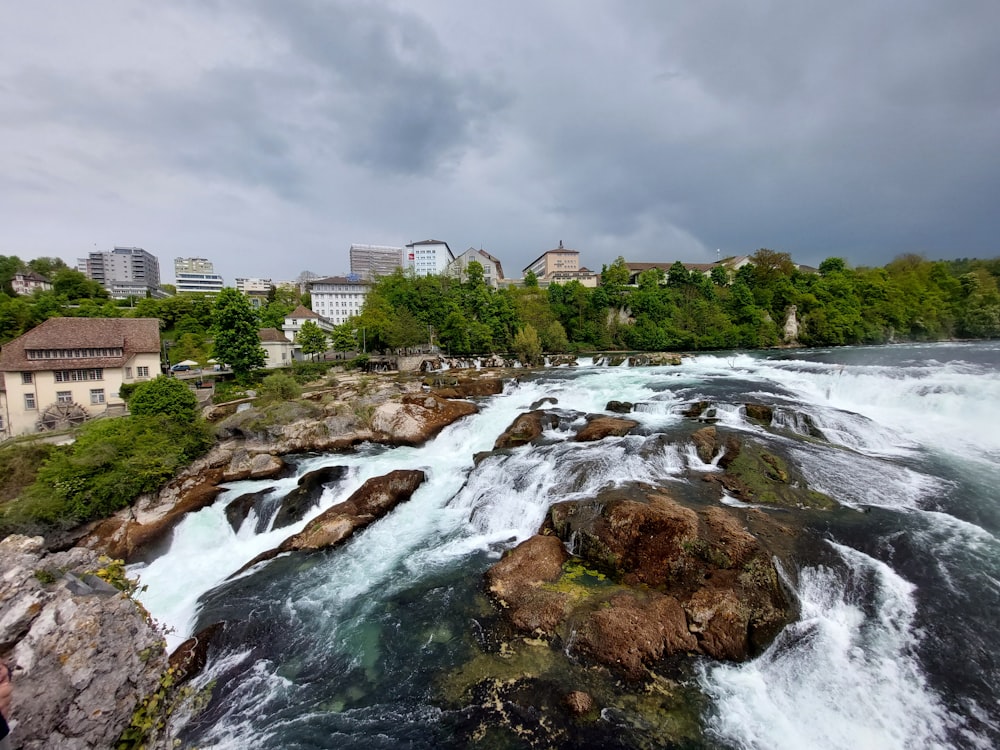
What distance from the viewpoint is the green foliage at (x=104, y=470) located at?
12703 millimetres

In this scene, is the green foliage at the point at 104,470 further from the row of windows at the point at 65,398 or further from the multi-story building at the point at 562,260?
the multi-story building at the point at 562,260

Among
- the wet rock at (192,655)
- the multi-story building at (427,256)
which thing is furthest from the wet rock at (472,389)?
the multi-story building at (427,256)

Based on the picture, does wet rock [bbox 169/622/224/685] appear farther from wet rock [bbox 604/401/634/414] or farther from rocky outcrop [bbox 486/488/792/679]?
wet rock [bbox 604/401/634/414]

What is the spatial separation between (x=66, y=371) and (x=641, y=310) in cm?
6038

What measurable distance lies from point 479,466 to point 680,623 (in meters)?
8.99

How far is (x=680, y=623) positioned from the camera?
7.91 meters

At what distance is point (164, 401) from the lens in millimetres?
18297

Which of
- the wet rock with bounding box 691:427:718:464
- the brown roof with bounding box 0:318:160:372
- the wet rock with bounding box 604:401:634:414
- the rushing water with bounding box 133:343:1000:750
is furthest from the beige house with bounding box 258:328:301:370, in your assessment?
the wet rock with bounding box 691:427:718:464

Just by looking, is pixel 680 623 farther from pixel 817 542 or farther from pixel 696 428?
pixel 696 428

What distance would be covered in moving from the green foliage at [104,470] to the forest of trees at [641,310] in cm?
2791

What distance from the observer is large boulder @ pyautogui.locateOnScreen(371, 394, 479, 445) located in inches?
804

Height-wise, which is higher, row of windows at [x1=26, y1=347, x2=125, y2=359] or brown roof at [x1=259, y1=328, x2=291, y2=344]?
brown roof at [x1=259, y1=328, x2=291, y2=344]

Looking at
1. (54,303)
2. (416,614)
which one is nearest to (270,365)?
(54,303)

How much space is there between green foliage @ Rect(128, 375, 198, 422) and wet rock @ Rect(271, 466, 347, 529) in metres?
7.87
